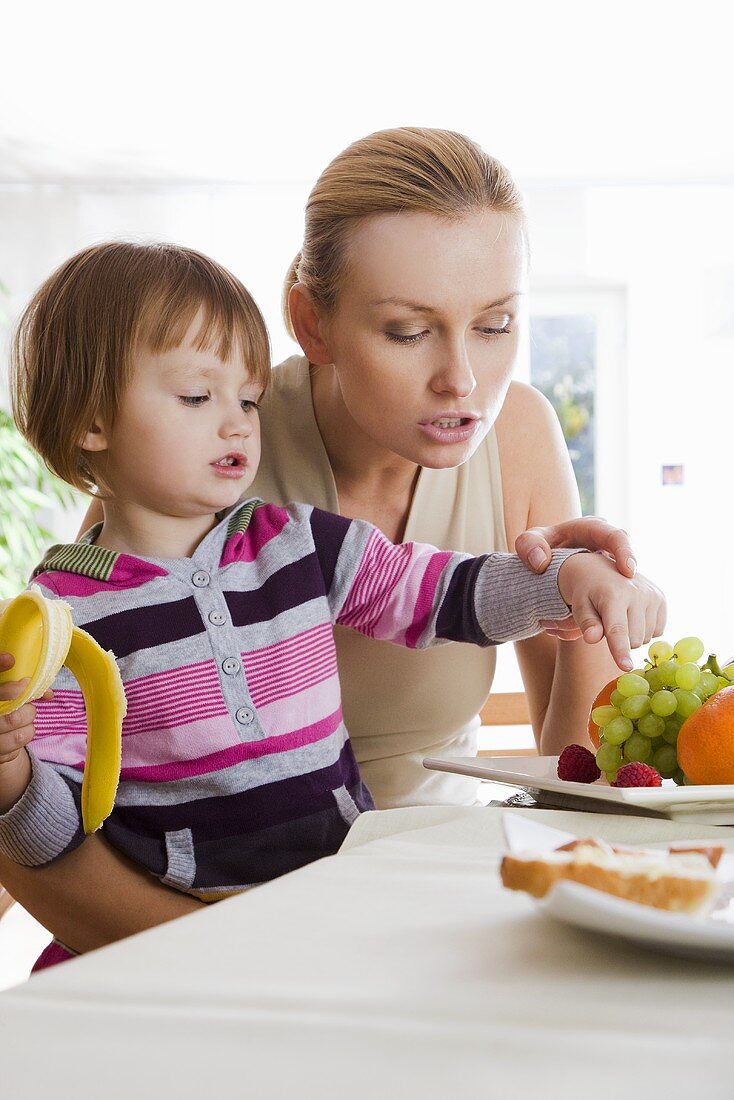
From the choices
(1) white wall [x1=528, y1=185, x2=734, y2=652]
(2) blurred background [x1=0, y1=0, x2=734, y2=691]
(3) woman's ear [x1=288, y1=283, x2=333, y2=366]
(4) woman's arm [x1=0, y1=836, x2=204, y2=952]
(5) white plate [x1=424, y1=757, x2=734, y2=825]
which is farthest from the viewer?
(1) white wall [x1=528, y1=185, x2=734, y2=652]

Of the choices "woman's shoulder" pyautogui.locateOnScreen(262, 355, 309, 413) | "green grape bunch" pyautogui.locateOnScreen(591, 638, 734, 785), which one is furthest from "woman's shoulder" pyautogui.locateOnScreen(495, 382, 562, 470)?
"green grape bunch" pyautogui.locateOnScreen(591, 638, 734, 785)

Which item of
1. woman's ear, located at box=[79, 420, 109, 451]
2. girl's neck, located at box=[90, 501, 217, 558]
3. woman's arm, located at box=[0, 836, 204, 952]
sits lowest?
woman's arm, located at box=[0, 836, 204, 952]

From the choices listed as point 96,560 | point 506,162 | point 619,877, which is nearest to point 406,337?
point 96,560

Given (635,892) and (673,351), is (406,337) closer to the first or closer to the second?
(635,892)

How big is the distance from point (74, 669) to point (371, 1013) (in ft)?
1.91

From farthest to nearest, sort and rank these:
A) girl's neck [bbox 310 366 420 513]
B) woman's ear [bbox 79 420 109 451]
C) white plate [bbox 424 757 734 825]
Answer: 1. girl's neck [bbox 310 366 420 513]
2. woman's ear [bbox 79 420 109 451]
3. white plate [bbox 424 757 734 825]

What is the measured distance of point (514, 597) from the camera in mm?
1161

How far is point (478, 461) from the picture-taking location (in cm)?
166

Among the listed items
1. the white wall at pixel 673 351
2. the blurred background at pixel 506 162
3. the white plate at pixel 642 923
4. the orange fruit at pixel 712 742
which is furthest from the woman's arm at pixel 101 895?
the white wall at pixel 673 351

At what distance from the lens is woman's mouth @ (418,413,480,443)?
1288 millimetres

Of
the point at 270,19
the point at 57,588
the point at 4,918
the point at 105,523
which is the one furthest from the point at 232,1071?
the point at 270,19

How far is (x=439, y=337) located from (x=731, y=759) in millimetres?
653

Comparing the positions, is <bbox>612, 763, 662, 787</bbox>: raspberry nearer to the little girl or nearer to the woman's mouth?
the little girl

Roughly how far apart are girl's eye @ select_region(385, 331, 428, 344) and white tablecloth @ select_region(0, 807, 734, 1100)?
0.88 metres
